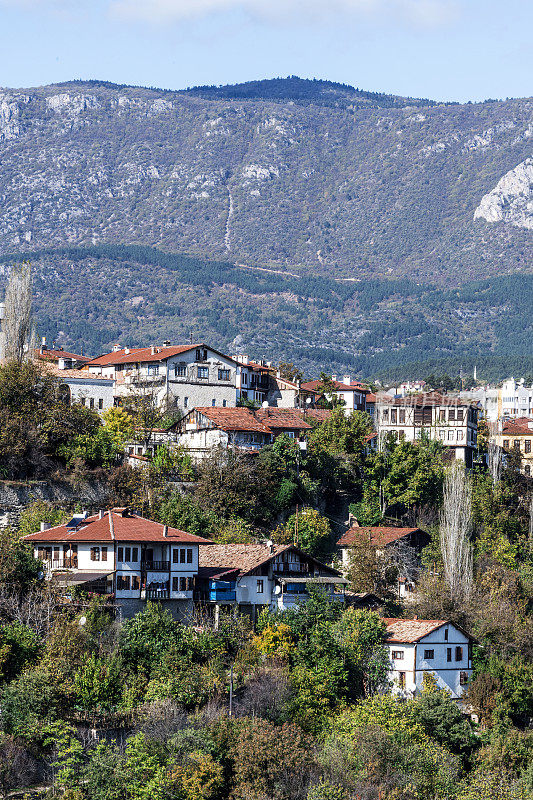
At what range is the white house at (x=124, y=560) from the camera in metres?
65.1

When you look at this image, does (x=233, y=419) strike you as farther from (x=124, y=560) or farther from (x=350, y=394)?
(x=350, y=394)

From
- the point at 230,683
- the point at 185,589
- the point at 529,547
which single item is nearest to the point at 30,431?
the point at 185,589

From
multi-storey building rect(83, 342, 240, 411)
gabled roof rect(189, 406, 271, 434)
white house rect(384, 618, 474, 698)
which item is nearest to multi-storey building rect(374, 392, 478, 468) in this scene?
multi-storey building rect(83, 342, 240, 411)

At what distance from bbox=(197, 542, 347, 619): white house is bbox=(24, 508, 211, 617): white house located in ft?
6.00

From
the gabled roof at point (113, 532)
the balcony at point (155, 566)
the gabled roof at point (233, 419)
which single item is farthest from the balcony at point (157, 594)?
the gabled roof at point (233, 419)

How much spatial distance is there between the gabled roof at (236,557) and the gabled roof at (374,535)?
23.5 feet

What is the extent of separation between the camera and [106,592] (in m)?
65.1

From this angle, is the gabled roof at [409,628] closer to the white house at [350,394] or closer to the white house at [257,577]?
the white house at [257,577]

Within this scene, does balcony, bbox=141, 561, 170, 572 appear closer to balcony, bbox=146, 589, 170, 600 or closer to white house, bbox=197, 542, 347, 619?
balcony, bbox=146, 589, 170, 600

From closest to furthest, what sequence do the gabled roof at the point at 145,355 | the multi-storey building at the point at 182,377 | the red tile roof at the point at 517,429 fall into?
the multi-storey building at the point at 182,377, the gabled roof at the point at 145,355, the red tile roof at the point at 517,429

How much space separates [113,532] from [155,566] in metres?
2.77

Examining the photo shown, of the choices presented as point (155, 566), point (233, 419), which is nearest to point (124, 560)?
point (155, 566)

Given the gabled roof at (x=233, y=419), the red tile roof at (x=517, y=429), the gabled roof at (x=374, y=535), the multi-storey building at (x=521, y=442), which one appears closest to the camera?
the gabled roof at (x=374, y=535)

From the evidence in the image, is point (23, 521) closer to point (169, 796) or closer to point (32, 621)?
point (32, 621)
